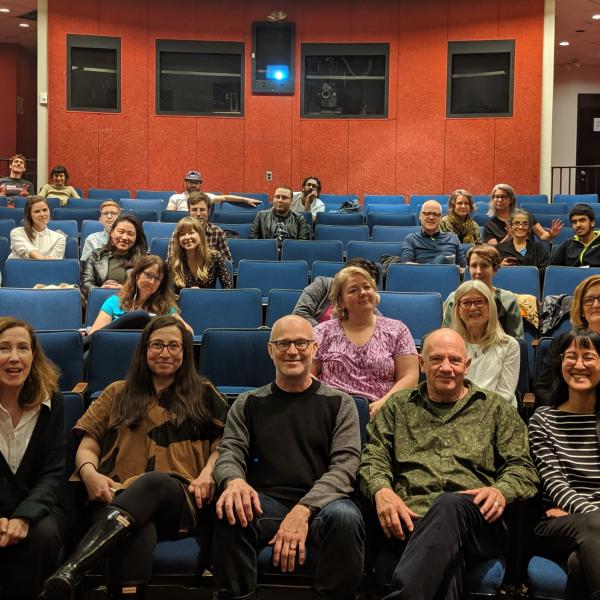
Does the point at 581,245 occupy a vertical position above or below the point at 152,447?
above

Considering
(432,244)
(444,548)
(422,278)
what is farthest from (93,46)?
(444,548)

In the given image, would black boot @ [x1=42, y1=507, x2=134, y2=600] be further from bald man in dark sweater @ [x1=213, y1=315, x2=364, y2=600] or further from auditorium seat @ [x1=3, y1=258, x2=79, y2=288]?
auditorium seat @ [x1=3, y1=258, x2=79, y2=288]

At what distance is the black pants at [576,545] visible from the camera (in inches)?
85.0

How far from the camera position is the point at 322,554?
235 centimetres

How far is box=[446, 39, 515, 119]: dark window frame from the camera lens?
9289 millimetres

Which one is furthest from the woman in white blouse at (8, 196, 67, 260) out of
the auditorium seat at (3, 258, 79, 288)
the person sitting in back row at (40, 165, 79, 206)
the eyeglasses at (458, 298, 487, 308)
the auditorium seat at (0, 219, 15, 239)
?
the eyeglasses at (458, 298, 487, 308)

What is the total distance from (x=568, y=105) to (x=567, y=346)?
449 inches

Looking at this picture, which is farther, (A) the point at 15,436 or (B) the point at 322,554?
(A) the point at 15,436

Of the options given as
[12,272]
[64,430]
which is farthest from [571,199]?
[64,430]

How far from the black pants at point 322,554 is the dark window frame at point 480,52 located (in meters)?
7.77

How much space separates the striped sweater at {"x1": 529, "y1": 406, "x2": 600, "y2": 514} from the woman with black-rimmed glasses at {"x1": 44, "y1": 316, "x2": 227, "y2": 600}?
38.9 inches

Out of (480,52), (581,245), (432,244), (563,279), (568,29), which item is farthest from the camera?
(568,29)

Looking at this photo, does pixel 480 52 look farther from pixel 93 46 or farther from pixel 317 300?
pixel 317 300

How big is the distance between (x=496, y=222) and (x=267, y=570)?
13.9 feet
